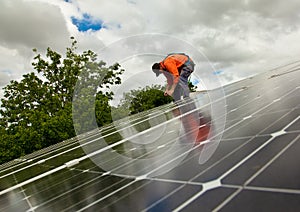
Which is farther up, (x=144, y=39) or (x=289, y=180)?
(x=144, y=39)

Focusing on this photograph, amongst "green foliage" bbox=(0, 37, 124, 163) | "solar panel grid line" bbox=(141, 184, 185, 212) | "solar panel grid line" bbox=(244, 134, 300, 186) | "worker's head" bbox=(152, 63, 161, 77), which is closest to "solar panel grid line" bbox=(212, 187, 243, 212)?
"solar panel grid line" bbox=(244, 134, 300, 186)

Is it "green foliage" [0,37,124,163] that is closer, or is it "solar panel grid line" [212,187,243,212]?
"solar panel grid line" [212,187,243,212]

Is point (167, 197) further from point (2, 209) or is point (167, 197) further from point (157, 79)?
point (157, 79)

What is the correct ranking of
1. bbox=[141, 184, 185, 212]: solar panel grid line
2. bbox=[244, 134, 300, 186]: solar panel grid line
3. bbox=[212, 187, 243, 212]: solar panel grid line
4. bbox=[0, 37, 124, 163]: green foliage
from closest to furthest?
bbox=[212, 187, 243, 212]: solar panel grid line → bbox=[244, 134, 300, 186]: solar panel grid line → bbox=[141, 184, 185, 212]: solar panel grid line → bbox=[0, 37, 124, 163]: green foliage

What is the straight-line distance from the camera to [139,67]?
4.69 m

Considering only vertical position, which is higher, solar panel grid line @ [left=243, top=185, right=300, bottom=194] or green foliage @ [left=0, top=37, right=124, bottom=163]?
green foliage @ [left=0, top=37, right=124, bottom=163]

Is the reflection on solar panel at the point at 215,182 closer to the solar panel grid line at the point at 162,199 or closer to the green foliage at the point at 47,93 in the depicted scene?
the solar panel grid line at the point at 162,199

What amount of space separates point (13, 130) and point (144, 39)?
2601cm

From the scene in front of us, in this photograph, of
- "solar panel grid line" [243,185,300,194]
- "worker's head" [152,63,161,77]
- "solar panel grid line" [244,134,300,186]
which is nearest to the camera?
"solar panel grid line" [243,185,300,194]

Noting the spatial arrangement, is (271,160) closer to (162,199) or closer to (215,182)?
(215,182)

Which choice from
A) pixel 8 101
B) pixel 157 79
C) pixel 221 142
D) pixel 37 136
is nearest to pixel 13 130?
pixel 8 101

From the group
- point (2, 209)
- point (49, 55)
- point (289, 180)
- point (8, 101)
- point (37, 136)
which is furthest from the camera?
point (49, 55)

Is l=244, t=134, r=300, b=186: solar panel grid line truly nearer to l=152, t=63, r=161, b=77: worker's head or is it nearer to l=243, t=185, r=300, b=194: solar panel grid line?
l=243, t=185, r=300, b=194: solar panel grid line

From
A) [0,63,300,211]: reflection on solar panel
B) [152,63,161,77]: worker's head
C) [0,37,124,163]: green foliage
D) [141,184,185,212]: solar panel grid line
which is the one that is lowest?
[141,184,185,212]: solar panel grid line
